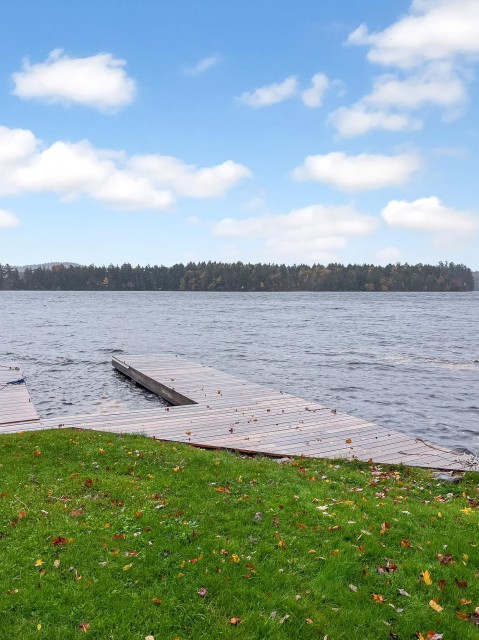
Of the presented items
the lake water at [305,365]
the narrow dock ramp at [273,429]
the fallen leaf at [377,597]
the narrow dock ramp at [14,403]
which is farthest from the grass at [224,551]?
the lake water at [305,365]

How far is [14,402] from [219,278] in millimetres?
167986

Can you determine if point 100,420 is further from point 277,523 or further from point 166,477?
point 277,523

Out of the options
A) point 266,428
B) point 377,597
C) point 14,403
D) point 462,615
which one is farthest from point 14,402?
point 462,615

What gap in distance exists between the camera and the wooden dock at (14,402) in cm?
1252

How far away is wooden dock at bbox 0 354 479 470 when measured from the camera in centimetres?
1053

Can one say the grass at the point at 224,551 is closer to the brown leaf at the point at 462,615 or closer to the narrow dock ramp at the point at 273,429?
the brown leaf at the point at 462,615

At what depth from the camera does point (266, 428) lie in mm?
12172

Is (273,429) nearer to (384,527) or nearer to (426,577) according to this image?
(384,527)

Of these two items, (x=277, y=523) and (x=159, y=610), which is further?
(x=277, y=523)

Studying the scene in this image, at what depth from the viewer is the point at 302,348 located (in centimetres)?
3444

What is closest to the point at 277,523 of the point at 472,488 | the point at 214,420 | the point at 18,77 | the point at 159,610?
the point at 159,610

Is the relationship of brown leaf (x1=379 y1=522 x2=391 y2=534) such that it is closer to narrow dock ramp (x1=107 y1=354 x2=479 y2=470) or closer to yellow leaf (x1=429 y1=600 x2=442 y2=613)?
yellow leaf (x1=429 y1=600 x2=442 y2=613)

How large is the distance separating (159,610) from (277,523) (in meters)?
2.27

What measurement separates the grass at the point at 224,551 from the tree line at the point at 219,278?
569 feet
